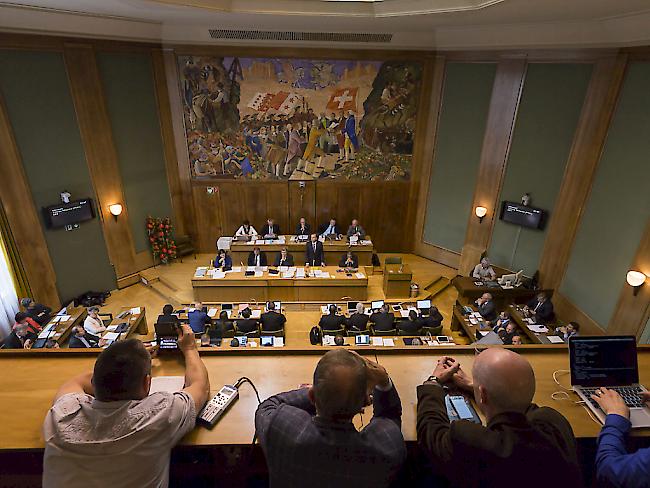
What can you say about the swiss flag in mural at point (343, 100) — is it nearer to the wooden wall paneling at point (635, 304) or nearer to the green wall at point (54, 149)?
the green wall at point (54, 149)

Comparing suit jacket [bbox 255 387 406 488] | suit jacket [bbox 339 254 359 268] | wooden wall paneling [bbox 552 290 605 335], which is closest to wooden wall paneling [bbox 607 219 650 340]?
wooden wall paneling [bbox 552 290 605 335]

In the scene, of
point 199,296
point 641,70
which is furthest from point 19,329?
point 641,70

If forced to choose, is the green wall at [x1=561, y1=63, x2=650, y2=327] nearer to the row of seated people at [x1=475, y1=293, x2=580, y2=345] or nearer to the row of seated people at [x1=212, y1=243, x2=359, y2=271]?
the row of seated people at [x1=475, y1=293, x2=580, y2=345]

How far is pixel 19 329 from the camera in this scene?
7113mm

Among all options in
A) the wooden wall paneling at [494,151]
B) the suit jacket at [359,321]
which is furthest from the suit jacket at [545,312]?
the suit jacket at [359,321]

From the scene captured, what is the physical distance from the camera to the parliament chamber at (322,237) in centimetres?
179

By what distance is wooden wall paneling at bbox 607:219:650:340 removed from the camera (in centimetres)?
664

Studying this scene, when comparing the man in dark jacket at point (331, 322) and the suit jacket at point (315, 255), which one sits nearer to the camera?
the man in dark jacket at point (331, 322)

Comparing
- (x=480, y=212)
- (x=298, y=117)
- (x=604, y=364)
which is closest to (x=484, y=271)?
(x=480, y=212)

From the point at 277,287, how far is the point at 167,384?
281 inches

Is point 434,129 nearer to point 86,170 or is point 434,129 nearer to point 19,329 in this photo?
point 86,170

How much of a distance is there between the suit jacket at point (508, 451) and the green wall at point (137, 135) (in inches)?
392

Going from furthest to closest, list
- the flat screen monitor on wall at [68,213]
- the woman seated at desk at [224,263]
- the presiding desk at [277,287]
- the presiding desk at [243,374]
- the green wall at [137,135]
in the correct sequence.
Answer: the woman seated at desk at [224,263]
the green wall at [137,135]
the presiding desk at [277,287]
the flat screen monitor on wall at [68,213]
the presiding desk at [243,374]

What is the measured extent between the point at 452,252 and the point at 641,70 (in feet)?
18.3
